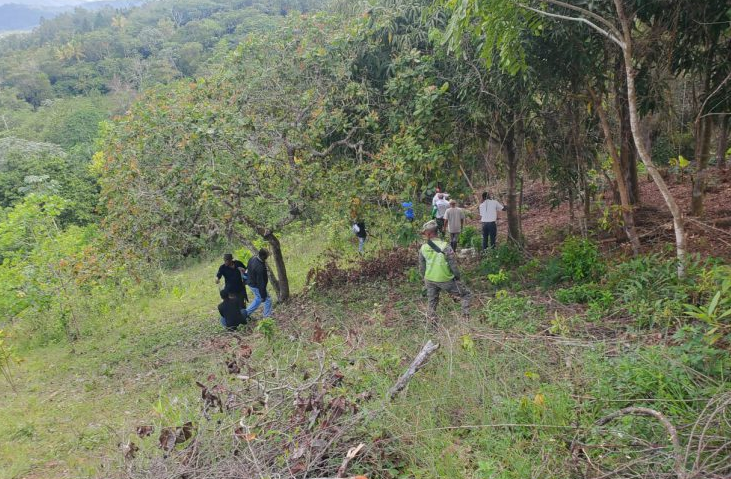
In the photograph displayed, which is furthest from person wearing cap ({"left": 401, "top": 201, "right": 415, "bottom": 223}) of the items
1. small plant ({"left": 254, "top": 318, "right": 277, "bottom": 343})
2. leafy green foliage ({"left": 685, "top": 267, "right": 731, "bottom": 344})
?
leafy green foliage ({"left": 685, "top": 267, "right": 731, "bottom": 344})

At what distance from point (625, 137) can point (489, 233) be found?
2.99 meters

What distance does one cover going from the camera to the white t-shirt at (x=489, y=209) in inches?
393

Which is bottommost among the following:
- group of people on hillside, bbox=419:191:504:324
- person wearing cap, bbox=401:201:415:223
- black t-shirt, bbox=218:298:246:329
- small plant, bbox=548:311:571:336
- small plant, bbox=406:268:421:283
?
black t-shirt, bbox=218:298:246:329

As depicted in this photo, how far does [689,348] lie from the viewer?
418cm

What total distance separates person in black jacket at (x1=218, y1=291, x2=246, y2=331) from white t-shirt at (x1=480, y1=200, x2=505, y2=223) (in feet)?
16.2

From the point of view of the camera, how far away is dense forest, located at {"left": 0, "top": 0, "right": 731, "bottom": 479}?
3895mm

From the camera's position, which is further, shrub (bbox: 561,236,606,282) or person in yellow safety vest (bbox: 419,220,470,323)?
shrub (bbox: 561,236,606,282)

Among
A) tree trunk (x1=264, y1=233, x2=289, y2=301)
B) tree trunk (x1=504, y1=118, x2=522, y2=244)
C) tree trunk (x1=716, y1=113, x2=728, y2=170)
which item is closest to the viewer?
tree trunk (x1=716, y1=113, x2=728, y2=170)

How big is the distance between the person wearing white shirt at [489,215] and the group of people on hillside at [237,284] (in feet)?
14.0

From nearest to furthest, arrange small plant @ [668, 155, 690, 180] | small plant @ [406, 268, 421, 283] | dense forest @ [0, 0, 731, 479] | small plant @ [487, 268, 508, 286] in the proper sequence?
1. dense forest @ [0, 0, 731, 479]
2. small plant @ [668, 155, 690, 180]
3. small plant @ [487, 268, 508, 286]
4. small plant @ [406, 268, 421, 283]

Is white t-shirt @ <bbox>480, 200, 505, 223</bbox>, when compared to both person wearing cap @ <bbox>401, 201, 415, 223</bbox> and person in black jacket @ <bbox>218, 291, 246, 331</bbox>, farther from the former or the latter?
person in black jacket @ <bbox>218, 291, 246, 331</bbox>

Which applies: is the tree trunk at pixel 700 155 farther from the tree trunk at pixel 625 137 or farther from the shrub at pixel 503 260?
the shrub at pixel 503 260

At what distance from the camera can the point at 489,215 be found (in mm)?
10102

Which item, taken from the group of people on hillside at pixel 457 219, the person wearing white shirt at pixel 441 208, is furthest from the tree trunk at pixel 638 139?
the person wearing white shirt at pixel 441 208
